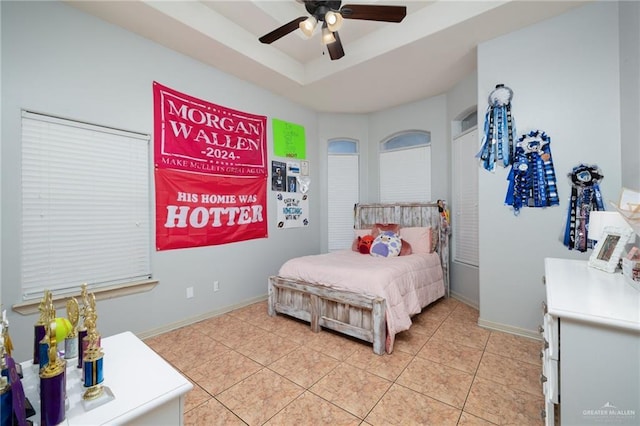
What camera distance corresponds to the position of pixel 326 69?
337cm

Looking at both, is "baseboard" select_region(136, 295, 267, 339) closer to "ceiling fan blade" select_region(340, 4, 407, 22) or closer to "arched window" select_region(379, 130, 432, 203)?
"arched window" select_region(379, 130, 432, 203)

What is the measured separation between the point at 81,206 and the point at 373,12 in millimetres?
2777

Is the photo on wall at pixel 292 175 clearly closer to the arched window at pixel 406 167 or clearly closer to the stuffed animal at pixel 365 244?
the stuffed animal at pixel 365 244

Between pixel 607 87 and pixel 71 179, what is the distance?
14.6 ft

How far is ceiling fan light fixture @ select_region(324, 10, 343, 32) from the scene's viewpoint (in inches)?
77.6

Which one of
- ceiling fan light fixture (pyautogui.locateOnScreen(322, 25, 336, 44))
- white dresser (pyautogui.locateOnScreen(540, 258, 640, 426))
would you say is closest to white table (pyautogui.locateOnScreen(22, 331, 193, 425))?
white dresser (pyautogui.locateOnScreen(540, 258, 640, 426))

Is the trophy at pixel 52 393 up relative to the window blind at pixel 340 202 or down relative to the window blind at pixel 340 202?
down

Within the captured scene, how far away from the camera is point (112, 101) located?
239cm

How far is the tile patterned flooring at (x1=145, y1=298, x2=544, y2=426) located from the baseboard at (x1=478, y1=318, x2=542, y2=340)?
2.6 inches

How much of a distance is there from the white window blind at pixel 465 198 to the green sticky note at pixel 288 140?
2.22 meters

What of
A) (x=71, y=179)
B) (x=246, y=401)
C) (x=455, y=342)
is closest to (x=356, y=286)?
(x=455, y=342)

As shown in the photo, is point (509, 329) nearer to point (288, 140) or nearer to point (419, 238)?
point (419, 238)

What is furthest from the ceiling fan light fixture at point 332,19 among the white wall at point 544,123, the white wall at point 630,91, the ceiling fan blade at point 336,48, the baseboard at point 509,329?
the baseboard at point 509,329

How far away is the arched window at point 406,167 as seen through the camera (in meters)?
4.13
